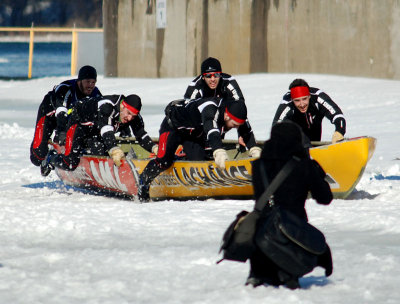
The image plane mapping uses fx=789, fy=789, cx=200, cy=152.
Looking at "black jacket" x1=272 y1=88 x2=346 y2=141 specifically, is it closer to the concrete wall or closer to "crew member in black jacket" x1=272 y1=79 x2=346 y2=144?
"crew member in black jacket" x1=272 y1=79 x2=346 y2=144

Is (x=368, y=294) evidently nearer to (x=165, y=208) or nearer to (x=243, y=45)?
(x=165, y=208)

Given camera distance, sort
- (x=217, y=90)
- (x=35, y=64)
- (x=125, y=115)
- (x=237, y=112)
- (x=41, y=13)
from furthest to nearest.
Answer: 1. (x=41, y=13)
2. (x=35, y=64)
3. (x=217, y=90)
4. (x=125, y=115)
5. (x=237, y=112)

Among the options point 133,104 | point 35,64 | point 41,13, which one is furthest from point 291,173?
point 41,13

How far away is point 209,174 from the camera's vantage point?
29.1 feet

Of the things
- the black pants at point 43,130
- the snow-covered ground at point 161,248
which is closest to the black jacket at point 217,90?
the snow-covered ground at point 161,248

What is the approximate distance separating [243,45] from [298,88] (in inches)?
591

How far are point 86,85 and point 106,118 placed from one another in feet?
5.01

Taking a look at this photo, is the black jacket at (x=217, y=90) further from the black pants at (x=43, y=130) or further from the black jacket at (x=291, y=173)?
the black jacket at (x=291, y=173)

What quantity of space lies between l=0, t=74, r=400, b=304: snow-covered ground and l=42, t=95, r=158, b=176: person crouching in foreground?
0.51 m

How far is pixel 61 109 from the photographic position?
1113 cm

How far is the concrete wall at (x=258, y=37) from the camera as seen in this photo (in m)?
20.9

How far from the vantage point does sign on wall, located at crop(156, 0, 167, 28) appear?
25625 mm

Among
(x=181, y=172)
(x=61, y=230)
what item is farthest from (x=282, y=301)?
(x=181, y=172)

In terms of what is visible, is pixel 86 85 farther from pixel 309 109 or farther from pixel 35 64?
pixel 35 64
